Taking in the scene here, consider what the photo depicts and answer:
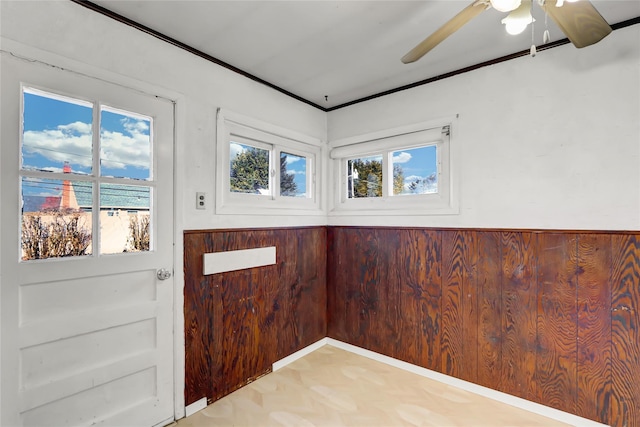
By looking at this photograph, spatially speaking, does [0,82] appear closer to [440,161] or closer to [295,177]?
[295,177]

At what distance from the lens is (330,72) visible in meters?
2.34

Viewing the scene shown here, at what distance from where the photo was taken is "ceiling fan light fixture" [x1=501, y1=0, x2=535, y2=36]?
1.20m

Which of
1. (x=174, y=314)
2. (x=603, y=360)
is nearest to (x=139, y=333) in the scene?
(x=174, y=314)

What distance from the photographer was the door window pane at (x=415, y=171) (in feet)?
8.18

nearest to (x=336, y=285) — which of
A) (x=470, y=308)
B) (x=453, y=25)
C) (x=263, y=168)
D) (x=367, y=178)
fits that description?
(x=367, y=178)

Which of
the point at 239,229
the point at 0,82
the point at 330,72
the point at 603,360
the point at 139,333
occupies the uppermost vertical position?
the point at 330,72

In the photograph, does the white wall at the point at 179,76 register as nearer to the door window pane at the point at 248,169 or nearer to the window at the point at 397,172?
the door window pane at the point at 248,169

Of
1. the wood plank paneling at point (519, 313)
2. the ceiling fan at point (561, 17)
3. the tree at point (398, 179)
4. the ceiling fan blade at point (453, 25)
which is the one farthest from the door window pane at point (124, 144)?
the wood plank paneling at point (519, 313)

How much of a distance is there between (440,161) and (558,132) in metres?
0.74

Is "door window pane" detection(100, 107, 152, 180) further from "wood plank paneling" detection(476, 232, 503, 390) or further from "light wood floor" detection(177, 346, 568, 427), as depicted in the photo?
"wood plank paneling" detection(476, 232, 503, 390)

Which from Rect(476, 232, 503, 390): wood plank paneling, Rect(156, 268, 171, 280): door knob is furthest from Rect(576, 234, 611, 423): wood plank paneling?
Rect(156, 268, 171, 280): door knob

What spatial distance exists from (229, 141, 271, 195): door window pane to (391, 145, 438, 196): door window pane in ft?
3.67

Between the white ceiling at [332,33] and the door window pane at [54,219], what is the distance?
37.8 inches

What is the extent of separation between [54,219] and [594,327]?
2.98 metres
